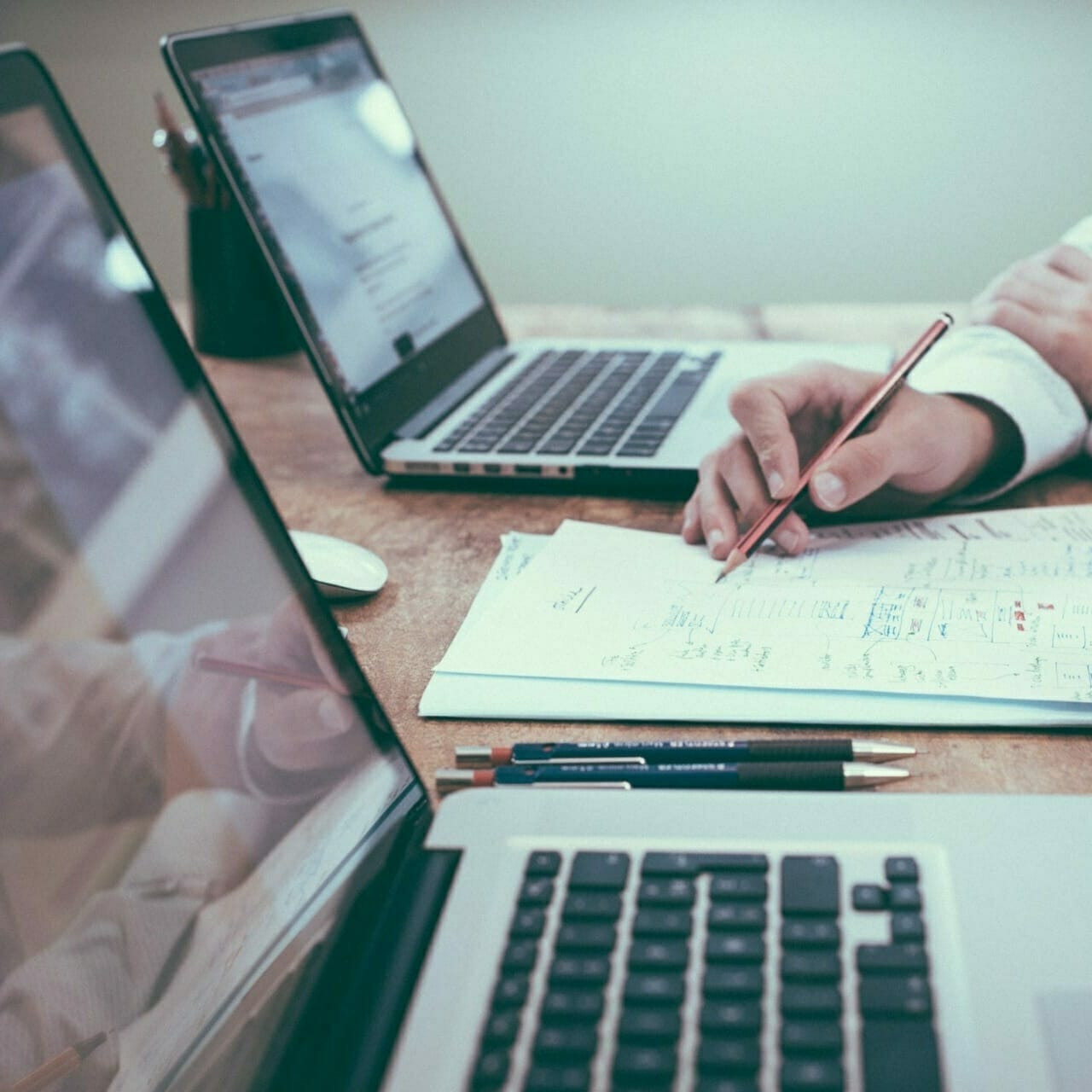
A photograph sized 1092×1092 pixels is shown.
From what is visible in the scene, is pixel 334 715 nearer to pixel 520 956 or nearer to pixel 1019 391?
pixel 520 956

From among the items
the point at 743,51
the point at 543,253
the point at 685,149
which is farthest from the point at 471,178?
the point at 743,51

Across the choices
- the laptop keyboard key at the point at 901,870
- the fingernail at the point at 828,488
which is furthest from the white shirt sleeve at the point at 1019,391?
the laptop keyboard key at the point at 901,870

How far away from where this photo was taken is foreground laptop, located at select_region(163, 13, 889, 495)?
80 centimetres

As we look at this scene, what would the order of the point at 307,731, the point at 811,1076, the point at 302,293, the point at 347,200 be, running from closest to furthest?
the point at 811,1076 → the point at 307,731 → the point at 302,293 → the point at 347,200

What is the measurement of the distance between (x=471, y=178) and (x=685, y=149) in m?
0.36

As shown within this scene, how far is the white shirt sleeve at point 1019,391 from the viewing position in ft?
2.46

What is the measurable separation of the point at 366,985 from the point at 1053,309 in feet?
2.32

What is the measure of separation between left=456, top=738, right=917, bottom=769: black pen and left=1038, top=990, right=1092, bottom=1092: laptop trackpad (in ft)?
0.48

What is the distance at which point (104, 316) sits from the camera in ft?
1.15

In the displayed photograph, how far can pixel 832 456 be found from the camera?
66 centimetres

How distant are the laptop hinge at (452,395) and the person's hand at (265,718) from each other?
1.48 feet

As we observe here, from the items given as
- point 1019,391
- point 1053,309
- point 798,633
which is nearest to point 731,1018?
point 798,633

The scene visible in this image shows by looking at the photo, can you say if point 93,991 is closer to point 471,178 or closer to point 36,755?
point 36,755

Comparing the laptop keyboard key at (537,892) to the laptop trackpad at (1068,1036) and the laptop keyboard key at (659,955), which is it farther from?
the laptop trackpad at (1068,1036)
